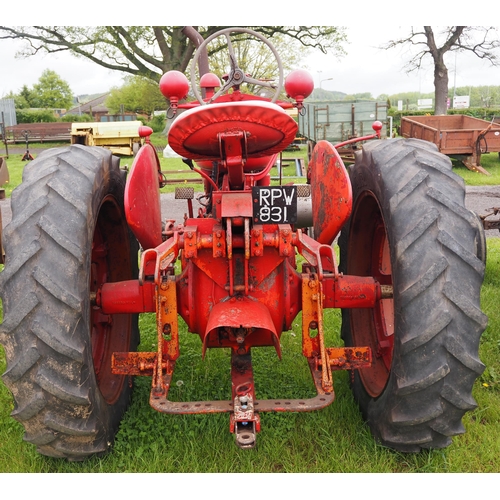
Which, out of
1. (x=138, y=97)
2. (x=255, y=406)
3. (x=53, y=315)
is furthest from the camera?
(x=138, y=97)

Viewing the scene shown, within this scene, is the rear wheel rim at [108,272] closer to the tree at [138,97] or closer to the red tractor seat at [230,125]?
the red tractor seat at [230,125]

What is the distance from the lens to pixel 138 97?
2271 inches

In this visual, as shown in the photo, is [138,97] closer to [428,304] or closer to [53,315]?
[53,315]

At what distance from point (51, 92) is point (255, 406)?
66.1m

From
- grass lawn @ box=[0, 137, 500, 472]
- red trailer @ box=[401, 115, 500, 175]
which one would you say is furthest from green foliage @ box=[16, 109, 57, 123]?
grass lawn @ box=[0, 137, 500, 472]

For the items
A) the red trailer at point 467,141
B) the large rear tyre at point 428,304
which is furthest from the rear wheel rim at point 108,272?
the red trailer at point 467,141

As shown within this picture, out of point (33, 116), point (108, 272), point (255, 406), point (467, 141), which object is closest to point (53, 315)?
point (255, 406)

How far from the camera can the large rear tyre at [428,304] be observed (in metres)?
2.47

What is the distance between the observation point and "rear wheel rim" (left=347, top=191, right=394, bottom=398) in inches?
139

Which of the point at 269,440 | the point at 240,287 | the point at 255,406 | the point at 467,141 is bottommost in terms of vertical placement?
the point at 269,440

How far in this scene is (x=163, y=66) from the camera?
90.1 feet

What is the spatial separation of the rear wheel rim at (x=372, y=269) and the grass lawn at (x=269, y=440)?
34 centimetres

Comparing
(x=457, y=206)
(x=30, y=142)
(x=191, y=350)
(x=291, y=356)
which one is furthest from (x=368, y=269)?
(x=30, y=142)

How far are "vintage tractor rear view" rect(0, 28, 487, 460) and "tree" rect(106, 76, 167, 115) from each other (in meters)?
45.0
